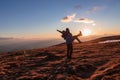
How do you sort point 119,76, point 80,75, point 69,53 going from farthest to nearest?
point 69,53 < point 80,75 < point 119,76

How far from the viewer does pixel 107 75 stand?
14.1m

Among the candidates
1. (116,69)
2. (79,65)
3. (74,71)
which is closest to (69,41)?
(79,65)

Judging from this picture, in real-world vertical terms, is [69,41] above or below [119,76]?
above

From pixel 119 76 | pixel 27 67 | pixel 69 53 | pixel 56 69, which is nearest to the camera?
pixel 119 76

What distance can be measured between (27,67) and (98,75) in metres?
6.05

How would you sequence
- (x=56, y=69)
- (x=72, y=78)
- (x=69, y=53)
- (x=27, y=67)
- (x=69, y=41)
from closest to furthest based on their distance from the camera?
(x=72, y=78)
(x=56, y=69)
(x=27, y=67)
(x=69, y=41)
(x=69, y=53)

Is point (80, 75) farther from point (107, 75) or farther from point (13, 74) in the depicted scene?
point (13, 74)

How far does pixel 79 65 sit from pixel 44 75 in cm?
327

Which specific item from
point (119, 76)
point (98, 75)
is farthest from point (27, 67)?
point (119, 76)

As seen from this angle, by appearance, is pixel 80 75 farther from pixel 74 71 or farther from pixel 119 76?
pixel 119 76

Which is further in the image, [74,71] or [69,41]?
[69,41]

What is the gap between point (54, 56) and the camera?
22953 mm

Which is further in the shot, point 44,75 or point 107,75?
point 44,75

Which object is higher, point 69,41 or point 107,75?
point 69,41
